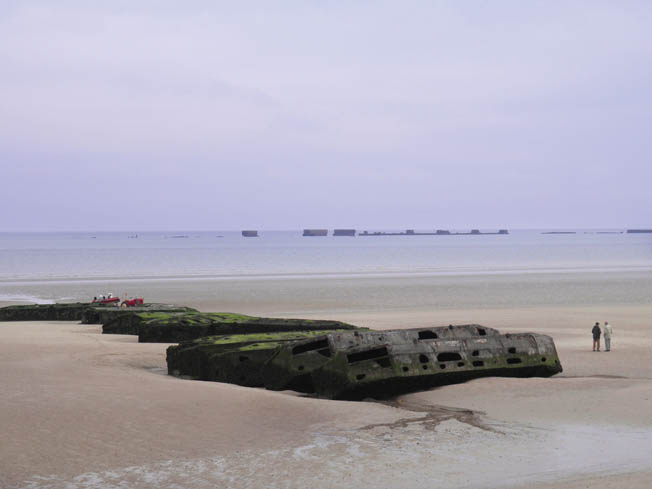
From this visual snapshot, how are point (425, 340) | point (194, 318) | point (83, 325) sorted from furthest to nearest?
point (83, 325) → point (194, 318) → point (425, 340)

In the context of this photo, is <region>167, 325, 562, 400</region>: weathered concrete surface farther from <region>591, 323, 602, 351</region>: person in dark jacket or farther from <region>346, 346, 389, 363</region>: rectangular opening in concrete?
<region>591, 323, 602, 351</region>: person in dark jacket

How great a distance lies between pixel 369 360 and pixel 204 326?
1108 centimetres

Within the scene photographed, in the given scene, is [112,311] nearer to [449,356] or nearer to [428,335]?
[428,335]

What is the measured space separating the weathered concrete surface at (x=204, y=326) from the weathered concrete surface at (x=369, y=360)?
5391mm

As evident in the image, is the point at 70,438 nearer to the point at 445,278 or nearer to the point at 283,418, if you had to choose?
the point at 283,418

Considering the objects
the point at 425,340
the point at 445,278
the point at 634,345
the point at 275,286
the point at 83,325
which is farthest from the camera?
the point at 445,278

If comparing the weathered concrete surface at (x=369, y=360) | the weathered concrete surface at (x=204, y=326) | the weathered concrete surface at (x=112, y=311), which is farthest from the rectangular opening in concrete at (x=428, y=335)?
the weathered concrete surface at (x=112, y=311)

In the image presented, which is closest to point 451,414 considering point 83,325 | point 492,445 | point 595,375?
point 492,445

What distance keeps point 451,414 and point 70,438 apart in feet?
21.5

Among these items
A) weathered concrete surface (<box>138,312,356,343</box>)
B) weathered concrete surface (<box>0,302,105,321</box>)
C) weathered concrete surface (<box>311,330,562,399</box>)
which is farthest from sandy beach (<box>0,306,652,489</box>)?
weathered concrete surface (<box>0,302,105,321</box>)

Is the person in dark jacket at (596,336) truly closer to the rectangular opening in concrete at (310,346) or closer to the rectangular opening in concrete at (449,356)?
the rectangular opening in concrete at (449,356)

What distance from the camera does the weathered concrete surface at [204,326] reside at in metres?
24.9

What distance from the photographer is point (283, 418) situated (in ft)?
46.2

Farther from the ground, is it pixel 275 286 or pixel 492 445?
pixel 275 286
